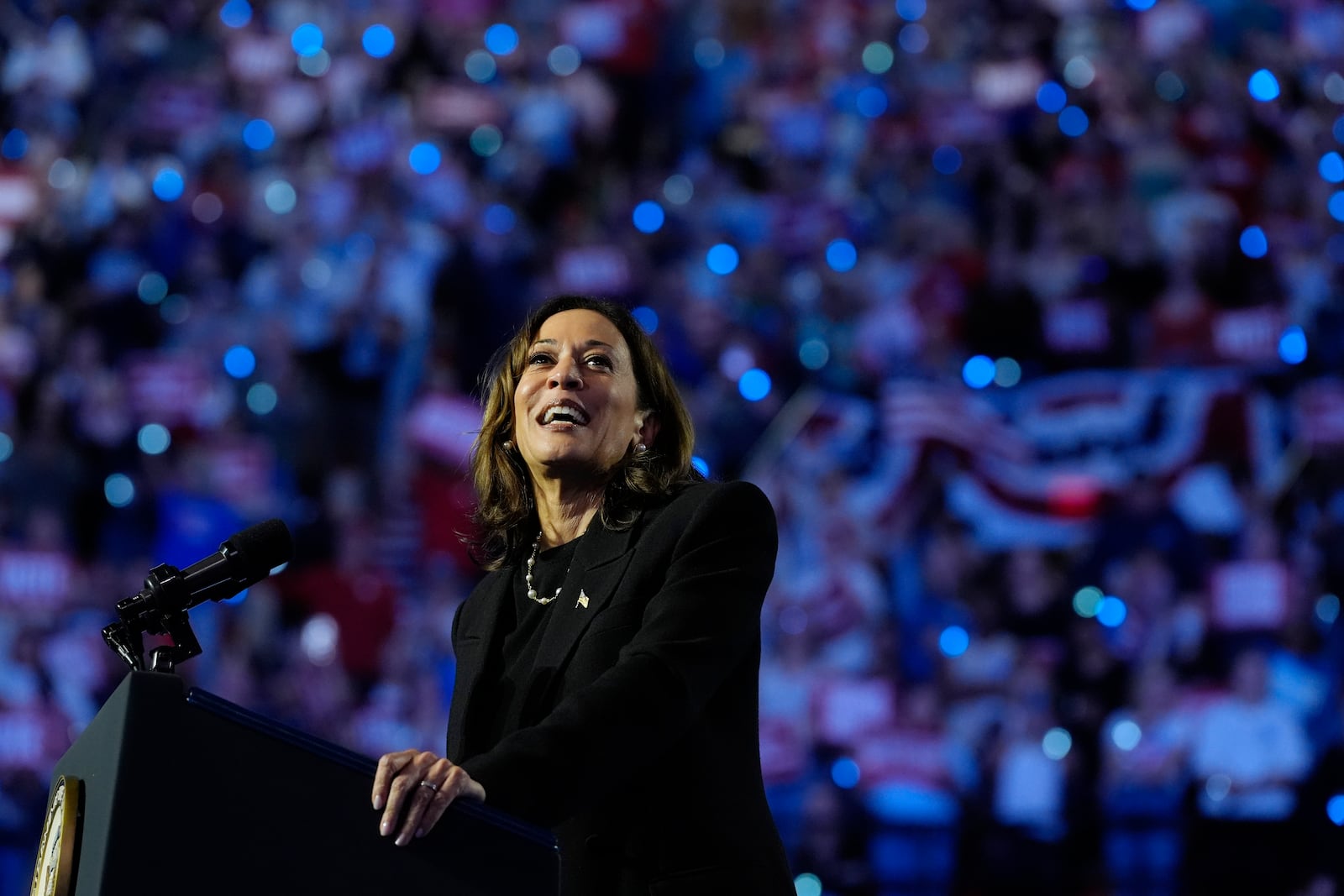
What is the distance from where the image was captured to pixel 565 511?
1.88 m

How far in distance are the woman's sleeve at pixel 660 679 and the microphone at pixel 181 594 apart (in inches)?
10.1

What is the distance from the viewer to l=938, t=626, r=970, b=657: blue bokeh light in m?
5.59

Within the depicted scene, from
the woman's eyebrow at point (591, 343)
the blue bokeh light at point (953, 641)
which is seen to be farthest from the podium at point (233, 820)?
the blue bokeh light at point (953, 641)

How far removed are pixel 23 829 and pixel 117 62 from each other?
3785 millimetres

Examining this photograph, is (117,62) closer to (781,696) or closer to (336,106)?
(336,106)

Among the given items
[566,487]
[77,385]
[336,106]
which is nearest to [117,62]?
[336,106]

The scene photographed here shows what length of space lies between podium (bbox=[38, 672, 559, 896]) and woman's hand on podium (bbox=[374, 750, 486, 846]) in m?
0.01

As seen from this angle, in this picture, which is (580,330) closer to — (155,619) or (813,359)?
(155,619)

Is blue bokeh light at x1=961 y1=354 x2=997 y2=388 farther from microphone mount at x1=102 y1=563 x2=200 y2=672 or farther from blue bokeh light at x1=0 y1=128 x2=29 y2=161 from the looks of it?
microphone mount at x1=102 y1=563 x2=200 y2=672

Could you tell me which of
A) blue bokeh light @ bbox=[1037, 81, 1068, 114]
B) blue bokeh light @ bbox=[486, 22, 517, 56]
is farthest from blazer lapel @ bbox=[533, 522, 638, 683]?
blue bokeh light @ bbox=[486, 22, 517, 56]

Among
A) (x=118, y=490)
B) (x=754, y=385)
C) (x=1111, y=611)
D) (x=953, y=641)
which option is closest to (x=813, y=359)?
(x=754, y=385)

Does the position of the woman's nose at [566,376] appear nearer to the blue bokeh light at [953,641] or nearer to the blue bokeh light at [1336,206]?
the blue bokeh light at [953,641]

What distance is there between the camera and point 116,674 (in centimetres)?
575

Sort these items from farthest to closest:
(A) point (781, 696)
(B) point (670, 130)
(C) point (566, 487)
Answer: (B) point (670, 130) → (A) point (781, 696) → (C) point (566, 487)
